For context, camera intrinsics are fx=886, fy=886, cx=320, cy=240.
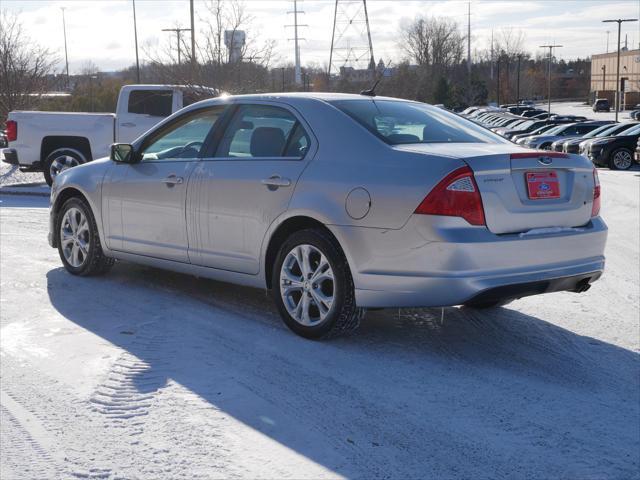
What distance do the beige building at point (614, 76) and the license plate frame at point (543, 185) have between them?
95766 mm

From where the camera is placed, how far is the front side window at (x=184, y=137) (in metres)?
6.86

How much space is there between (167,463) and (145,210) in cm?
354

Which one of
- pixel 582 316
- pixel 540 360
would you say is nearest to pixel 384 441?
pixel 540 360

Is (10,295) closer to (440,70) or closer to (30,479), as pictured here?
(30,479)

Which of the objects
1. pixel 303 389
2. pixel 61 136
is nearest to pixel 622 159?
pixel 61 136

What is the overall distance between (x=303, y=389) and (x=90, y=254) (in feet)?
11.8

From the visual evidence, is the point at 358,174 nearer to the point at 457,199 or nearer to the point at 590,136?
the point at 457,199

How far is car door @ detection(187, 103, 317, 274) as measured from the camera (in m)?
6.01

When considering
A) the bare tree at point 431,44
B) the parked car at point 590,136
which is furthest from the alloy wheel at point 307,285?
the bare tree at point 431,44

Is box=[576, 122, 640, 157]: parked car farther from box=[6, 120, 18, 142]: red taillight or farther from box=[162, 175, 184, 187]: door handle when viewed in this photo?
box=[162, 175, 184, 187]: door handle

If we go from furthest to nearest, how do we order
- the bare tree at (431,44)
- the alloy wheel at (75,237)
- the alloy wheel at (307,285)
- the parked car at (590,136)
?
the bare tree at (431,44) → the parked car at (590,136) → the alloy wheel at (75,237) → the alloy wheel at (307,285)

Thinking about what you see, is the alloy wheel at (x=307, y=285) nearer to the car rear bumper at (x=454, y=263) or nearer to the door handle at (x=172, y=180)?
the car rear bumper at (x=454, y=263)

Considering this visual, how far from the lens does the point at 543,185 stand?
5.47 metres

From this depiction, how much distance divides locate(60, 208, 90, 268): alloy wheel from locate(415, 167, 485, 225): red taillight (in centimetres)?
379
